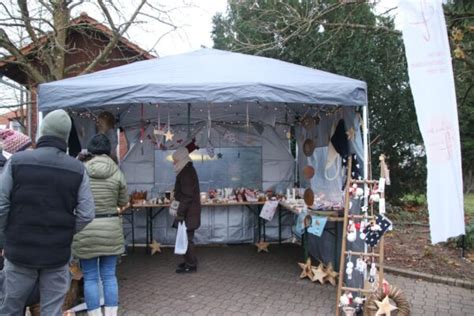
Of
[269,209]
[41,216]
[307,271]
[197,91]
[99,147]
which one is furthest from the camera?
[269,209]

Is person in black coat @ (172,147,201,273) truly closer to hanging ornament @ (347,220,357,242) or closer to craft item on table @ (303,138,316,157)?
craft item on table @ (303,138,316,157)

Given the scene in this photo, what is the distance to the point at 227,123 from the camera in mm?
6598

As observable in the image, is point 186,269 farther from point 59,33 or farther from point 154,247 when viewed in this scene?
point 59,33

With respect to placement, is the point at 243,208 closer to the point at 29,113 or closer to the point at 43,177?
the point at 43,177

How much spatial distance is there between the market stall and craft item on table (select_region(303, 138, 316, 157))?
0.02m

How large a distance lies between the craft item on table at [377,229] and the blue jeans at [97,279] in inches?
83.2

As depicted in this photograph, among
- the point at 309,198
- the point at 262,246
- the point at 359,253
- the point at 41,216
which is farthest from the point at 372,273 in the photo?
the point at 262,246

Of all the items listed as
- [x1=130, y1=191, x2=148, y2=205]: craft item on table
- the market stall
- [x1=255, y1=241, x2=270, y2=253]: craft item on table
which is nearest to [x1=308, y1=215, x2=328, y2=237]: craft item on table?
the market stall

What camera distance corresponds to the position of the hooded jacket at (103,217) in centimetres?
319

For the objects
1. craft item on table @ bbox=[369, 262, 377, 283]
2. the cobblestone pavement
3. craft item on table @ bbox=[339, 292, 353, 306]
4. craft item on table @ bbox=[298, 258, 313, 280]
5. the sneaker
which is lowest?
the cobblestone pavement

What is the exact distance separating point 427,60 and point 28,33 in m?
7.40

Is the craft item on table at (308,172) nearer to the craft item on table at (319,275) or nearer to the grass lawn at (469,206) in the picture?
the craft item on table at (319,275)

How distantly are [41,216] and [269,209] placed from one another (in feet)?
13.5

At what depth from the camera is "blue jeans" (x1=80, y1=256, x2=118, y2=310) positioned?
3260mm
